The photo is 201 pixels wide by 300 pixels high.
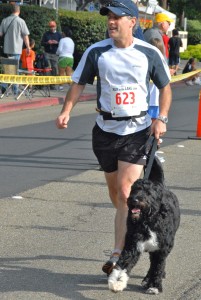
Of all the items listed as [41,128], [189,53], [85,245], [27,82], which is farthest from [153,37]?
[189,53]

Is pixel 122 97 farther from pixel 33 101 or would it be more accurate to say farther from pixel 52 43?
pixel 52 43

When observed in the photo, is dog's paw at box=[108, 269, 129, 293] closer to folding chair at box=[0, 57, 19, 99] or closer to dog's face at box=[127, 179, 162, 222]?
dog's face at box=[127, 179, 162, 222]

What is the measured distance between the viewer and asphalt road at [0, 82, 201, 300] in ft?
20.5

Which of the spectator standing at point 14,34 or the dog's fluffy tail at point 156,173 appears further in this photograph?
the spectator standing at point 14,34

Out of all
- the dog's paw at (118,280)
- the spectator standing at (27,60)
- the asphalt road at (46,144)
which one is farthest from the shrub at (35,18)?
the dog's paw at (118,280)

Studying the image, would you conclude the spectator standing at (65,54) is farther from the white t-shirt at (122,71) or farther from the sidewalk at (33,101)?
the white t-shirt at (122,71)

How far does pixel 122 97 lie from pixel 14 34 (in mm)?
16163

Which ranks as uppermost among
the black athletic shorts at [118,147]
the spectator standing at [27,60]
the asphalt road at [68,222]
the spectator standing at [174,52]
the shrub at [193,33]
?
the black athletic shorts at [118,147]

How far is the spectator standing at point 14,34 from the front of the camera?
22.0m

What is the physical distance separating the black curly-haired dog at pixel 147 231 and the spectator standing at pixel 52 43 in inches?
797

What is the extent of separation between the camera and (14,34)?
22.0 meters

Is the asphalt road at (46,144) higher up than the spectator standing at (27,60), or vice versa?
the asphalt road at (46,144)

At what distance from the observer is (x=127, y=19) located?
619 cm

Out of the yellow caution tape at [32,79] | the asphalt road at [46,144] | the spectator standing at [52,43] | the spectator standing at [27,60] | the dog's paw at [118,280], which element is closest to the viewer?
the dog's paw at [118,280]
